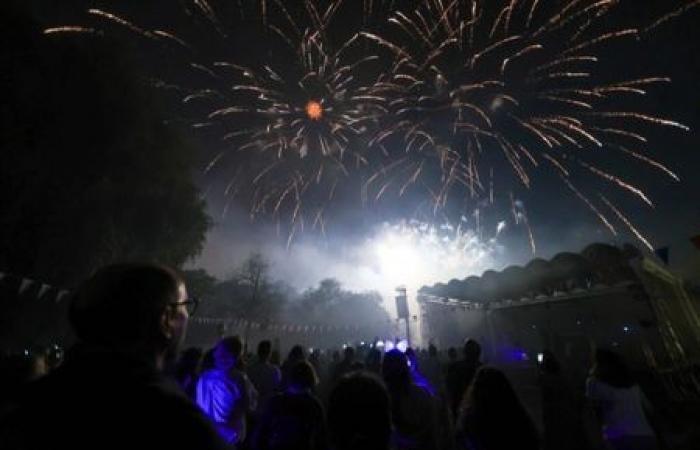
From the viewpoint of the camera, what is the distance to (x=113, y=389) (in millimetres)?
1258

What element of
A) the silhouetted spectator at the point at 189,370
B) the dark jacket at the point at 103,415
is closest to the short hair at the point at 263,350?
the silhouetted spectator at the point at 189,370

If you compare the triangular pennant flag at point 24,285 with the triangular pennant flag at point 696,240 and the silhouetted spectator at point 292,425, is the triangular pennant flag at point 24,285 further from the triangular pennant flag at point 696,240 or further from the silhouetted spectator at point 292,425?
the triangular pennant flag at point 696,240

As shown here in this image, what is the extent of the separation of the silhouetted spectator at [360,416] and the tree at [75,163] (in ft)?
65.3

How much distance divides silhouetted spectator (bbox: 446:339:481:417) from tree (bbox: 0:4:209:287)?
17.9 m

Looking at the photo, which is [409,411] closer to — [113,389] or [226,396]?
[226,396]

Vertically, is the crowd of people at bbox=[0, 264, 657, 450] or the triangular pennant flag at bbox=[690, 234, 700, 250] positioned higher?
the triangular pennant flag at bbox=[690, 234, 700, 250]

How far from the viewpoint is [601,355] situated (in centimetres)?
480

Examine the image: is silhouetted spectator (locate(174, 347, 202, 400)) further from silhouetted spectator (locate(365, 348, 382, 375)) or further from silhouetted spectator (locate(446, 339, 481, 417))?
silhouetted spectator (locate(365, 348, 382, 375))

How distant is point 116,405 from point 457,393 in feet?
19.7

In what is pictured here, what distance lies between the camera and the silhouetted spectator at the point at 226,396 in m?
4.45

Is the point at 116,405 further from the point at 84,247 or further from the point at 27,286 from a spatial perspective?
the point at 84,247

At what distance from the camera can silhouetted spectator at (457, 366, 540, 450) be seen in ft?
9.25

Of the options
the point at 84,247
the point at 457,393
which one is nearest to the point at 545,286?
the point at 457,393

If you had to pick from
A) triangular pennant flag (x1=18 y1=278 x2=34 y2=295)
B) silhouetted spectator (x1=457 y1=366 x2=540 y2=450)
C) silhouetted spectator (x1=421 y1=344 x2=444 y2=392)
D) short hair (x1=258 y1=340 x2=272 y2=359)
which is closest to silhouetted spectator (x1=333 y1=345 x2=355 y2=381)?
silhouetted spectator (x1=421 y1=344 x2=444 y2=392)
